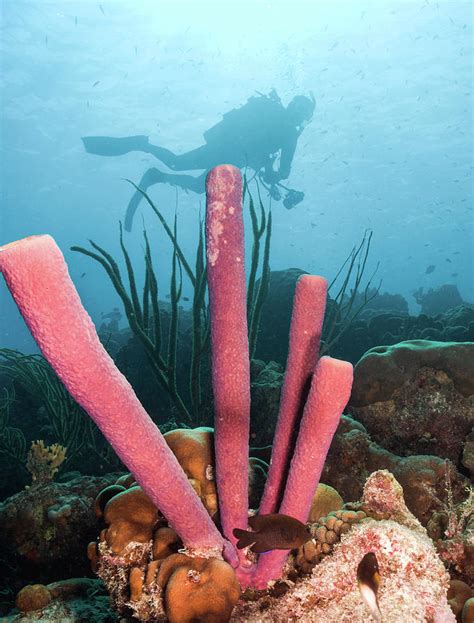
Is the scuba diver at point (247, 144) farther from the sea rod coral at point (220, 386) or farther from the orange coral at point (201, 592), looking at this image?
the orange coral at point (201, 592)

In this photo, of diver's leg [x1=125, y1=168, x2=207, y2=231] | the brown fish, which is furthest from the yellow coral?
diver's leg [x1=125, y1=168, x2=207, y2=231]

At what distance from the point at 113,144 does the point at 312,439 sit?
1821cm

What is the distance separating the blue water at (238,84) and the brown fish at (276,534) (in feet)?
74.4

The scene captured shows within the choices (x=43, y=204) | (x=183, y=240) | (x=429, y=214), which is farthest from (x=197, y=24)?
(x=183, y=240)

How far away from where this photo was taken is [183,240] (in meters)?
80.7

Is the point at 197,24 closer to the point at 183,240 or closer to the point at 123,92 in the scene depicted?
the point at 123,92

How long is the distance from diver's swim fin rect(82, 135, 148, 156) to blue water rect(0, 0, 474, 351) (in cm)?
563

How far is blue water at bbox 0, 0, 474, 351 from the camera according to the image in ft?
73.9

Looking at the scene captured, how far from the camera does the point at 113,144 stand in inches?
663

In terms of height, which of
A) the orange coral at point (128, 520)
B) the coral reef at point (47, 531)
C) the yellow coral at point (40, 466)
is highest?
the orange coral at point (128, 520)

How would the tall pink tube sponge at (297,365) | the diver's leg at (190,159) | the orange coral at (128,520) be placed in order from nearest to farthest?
the tall pink tube sponge at (297,365)
the orange coral at (128,520)
the diver's leg at (190,159)

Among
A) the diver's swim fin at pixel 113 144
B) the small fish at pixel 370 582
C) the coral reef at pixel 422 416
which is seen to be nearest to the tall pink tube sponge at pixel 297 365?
the small fish at pixel 370 582

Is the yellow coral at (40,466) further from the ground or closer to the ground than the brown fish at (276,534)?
closer to the ground

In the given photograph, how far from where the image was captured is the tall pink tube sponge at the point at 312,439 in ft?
4.50
